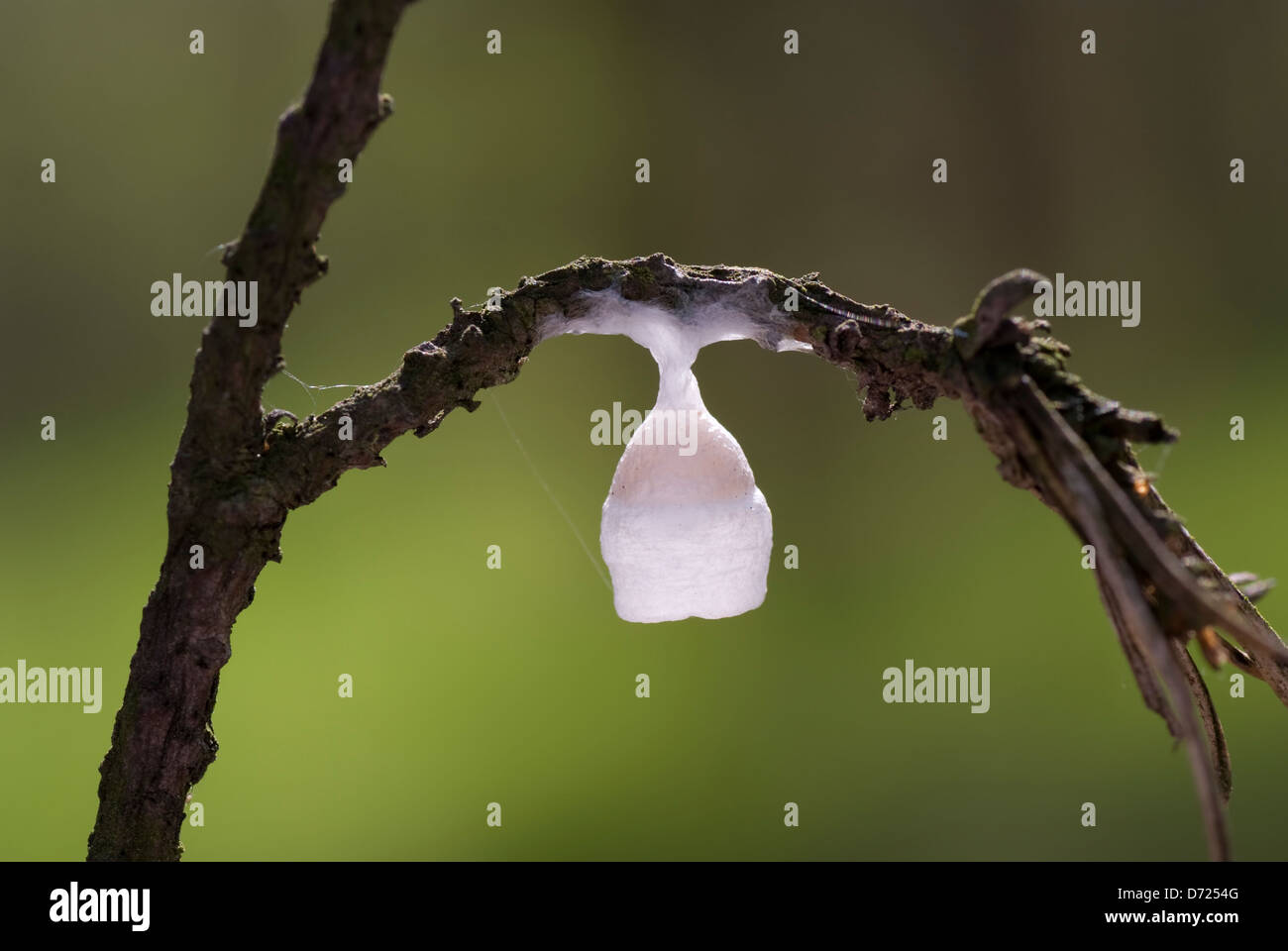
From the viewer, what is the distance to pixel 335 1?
71 centimetres

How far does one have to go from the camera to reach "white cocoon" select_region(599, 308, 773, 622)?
89 centimetres

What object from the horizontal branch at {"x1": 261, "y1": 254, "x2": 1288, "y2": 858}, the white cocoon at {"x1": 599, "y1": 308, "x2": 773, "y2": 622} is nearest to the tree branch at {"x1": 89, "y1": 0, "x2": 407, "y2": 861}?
the horizontal branch at {"x1": 261, "y1": 254, "x2": 1288, "y2": 858}

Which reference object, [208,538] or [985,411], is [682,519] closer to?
[985,411]

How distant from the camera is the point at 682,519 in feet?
2.92

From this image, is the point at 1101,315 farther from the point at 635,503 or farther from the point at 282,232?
the point at 282,232

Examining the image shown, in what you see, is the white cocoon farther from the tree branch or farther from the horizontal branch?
the tree branch

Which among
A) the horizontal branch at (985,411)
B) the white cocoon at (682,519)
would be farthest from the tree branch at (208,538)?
the white cocoon at (682,519)

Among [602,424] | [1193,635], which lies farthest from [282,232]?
[602,424]

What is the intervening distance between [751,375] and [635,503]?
1.39 meters

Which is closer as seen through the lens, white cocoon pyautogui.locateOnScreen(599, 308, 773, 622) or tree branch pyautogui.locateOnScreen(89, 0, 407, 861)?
tree branch pyautogui.locateOnScreen(89, 0, 407, 861)

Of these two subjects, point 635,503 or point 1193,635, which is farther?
point 635,503

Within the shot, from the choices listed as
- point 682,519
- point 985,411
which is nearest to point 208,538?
point 682,519

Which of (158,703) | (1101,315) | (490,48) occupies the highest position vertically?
(490,48)

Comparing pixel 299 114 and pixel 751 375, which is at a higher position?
pixel 751 375
